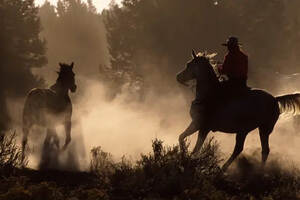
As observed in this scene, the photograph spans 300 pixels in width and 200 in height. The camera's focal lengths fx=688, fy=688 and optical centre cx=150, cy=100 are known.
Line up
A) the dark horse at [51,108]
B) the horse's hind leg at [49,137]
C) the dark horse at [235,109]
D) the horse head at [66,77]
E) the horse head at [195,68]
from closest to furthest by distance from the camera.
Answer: the dark horse at [235,109] < the horse head at [195,68] < the dark horse at [51,108] < the horse's hind leg at [49,137] < the horse head at [66,77]

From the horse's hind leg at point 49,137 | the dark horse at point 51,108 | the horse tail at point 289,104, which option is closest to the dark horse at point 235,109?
the horse tail at point 289,104

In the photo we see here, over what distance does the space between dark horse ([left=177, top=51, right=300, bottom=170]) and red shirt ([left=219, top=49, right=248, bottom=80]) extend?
1.16 ft

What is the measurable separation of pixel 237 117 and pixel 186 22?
35642mm

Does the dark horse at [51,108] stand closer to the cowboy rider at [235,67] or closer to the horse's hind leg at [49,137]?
the horse's hind leg at [49,137]

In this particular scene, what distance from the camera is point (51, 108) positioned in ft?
54.6

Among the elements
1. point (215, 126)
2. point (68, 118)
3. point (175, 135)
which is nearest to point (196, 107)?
point (215, 126)

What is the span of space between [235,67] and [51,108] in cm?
505

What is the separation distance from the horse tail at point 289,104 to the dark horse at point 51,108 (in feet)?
17.4

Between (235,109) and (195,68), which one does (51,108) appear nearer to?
(195,68)

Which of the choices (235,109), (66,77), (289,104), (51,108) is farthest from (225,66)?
(66,77)

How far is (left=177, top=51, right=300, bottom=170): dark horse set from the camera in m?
13.7

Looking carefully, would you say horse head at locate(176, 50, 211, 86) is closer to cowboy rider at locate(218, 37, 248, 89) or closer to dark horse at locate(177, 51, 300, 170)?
dark horse at locate(177, 51, 300, 170)

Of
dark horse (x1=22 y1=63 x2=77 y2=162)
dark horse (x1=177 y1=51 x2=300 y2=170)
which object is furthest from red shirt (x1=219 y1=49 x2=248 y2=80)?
dark horse (x1=22 y1=63 x2=77 y2=162)

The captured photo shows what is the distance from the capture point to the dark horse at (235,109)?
1369 cm
